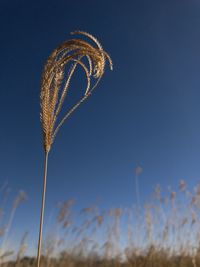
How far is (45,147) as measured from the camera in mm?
1545

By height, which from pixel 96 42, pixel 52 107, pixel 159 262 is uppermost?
pixel 96 42

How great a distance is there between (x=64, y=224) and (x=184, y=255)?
237 cm

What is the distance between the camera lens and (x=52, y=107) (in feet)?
5.38

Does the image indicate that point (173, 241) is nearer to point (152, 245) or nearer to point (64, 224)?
point (152, 245)

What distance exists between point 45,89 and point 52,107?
109 mm

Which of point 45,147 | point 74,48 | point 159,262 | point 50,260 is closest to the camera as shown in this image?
point 45,147

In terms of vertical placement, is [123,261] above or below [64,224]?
below

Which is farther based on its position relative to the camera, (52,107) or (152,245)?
(152,245)

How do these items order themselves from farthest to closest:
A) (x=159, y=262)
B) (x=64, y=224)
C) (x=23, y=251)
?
(x=64, y=224) → (x=159, y=262) → (x=23, y=251)

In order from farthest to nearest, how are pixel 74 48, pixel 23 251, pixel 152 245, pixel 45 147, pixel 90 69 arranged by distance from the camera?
pixel 152 245
pixel 23 251
pixel 90 69
pixel 74 48
pixel 45 147

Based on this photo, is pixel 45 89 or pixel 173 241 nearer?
pixel 45 89

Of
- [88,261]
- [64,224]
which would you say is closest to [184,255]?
[88,261]

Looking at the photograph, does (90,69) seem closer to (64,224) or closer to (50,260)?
(50,260)

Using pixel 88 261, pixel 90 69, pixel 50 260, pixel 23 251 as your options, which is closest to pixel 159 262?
pixel 88 261
